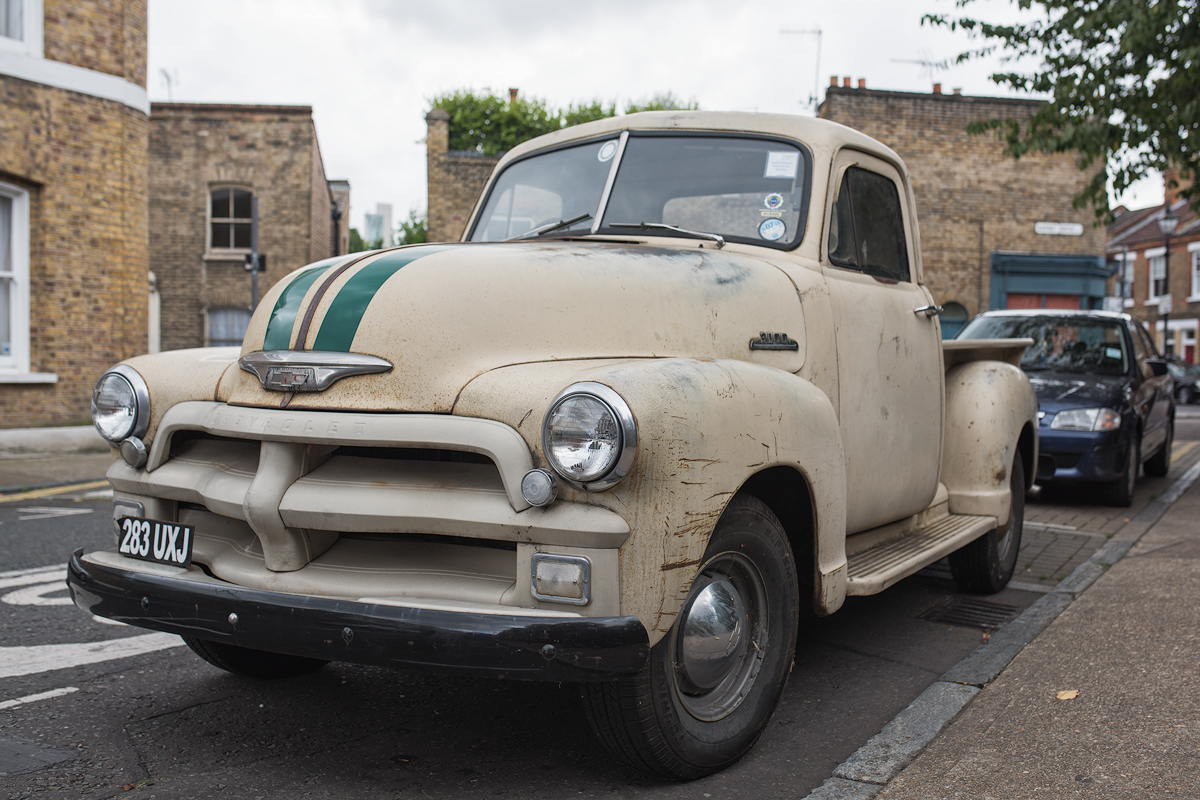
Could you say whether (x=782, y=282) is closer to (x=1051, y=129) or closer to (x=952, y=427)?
(x=952, y=427)

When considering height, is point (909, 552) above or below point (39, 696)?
above

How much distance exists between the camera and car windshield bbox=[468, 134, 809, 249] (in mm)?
3736

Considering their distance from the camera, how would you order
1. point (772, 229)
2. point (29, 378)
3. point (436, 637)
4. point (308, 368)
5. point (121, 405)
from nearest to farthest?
point (436, 637)
point (308, 368)
point (121, 405)
point (772, 229)
point (29, 378)

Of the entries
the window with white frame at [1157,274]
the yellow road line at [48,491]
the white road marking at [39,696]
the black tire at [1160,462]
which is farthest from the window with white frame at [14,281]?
the window with white frame at [1157,274]

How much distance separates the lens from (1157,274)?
44.3m

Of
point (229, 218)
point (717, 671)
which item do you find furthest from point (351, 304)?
point (229, 218)

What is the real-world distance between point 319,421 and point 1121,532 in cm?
658

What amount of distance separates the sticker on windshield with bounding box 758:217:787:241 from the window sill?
10.8m

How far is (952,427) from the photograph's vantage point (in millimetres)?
4871

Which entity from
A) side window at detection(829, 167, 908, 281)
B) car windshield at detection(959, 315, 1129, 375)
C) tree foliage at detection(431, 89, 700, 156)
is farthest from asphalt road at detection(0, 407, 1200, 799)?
tree foliage at detection(431, 89, 700, 156)

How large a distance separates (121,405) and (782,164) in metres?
2.49

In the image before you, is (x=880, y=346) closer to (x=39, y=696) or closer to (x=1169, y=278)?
(x=39, y=696)

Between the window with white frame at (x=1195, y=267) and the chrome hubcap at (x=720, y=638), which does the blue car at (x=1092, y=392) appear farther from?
the window with white frame at (x=1195, y=267)

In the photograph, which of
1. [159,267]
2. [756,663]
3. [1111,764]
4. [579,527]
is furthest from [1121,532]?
[159,267]
